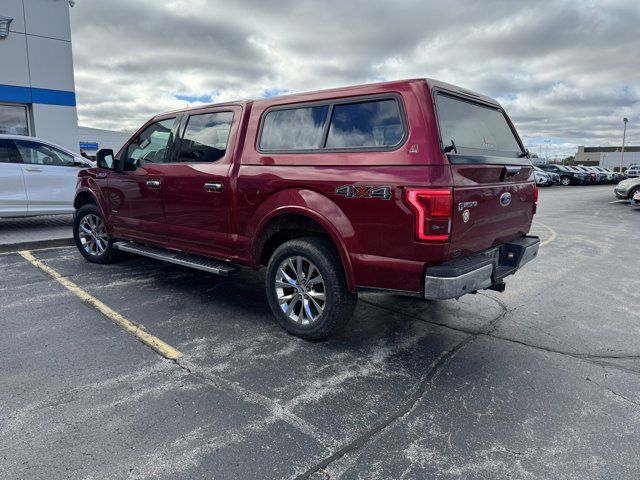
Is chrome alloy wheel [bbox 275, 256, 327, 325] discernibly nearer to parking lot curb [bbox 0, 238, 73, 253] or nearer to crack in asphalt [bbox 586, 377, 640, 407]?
crack in asphalt [bbox 586, 377, 640, 407]

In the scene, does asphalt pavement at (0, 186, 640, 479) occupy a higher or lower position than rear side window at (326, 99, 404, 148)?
lower

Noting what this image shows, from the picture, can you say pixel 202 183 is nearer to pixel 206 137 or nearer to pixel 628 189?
pixel 206 137

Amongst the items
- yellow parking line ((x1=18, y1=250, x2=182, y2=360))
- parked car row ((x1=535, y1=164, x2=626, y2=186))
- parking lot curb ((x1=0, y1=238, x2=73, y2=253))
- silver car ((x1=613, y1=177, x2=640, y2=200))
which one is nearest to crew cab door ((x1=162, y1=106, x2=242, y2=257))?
yellow parking line ((x1=18, y1=250, x2=182, y2=360))

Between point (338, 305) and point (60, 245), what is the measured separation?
19.6 feet

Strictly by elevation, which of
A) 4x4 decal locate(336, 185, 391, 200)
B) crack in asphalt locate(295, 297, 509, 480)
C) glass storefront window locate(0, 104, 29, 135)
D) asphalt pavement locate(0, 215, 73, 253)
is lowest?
crack in asphalt locate(295, 297, 509, 480)

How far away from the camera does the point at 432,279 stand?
3.23m

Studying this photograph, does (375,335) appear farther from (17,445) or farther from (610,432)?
(17,445)

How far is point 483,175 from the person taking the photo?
139 inches

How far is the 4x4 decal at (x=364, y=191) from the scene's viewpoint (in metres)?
3.31

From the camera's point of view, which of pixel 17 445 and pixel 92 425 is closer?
pixel 17 445

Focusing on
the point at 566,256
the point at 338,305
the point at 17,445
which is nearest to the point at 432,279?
the point at 338,305

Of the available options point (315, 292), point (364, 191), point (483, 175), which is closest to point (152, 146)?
point (315, 292)

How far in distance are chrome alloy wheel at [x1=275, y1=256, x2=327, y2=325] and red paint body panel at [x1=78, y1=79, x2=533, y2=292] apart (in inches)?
13.8

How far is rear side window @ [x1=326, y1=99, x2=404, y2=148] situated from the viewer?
11.3ft
